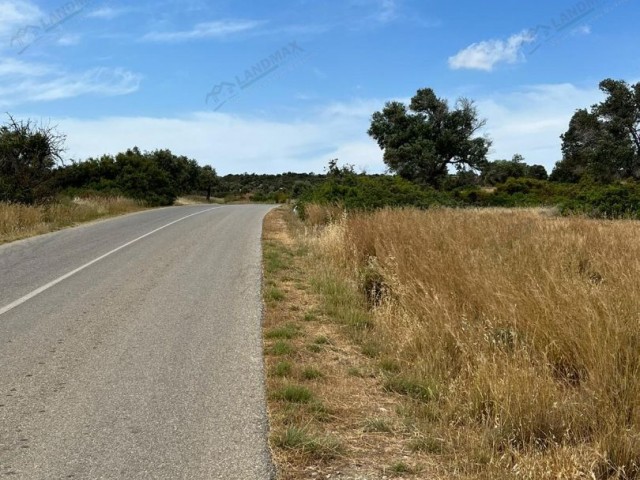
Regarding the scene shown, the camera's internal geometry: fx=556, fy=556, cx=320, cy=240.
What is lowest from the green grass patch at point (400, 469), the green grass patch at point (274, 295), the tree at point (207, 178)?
the green grass patch at point (400, 469)

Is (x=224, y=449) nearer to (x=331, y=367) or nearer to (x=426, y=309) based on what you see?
(x=331, y=367)

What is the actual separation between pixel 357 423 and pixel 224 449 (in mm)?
1066

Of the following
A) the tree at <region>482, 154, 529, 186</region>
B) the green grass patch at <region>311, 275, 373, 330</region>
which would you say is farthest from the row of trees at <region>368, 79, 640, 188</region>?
the green grass patch at <region>311, 275, 373, 330</region>

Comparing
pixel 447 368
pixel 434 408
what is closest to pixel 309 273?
pixel 447 368

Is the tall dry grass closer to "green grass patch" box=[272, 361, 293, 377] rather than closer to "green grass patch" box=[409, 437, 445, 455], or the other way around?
"green grass patch" box=[409, 437, 445, 455]

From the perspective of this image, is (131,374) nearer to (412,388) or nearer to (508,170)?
(412,388)

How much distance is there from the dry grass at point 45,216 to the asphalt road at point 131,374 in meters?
7.63

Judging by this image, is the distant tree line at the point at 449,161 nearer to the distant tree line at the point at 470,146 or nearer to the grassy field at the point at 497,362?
the distant tree line at the point at 470,146

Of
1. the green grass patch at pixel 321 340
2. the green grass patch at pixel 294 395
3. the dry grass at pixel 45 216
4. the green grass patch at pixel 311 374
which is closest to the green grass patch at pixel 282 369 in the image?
the green grass patch at pixel 311 374

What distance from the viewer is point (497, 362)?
14.7 ft

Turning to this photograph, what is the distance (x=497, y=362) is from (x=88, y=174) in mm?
45292

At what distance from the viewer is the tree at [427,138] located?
48588 mm

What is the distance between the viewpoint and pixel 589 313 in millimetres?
4516

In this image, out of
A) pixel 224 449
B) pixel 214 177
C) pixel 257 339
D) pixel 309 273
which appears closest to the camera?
pixel 224 449
